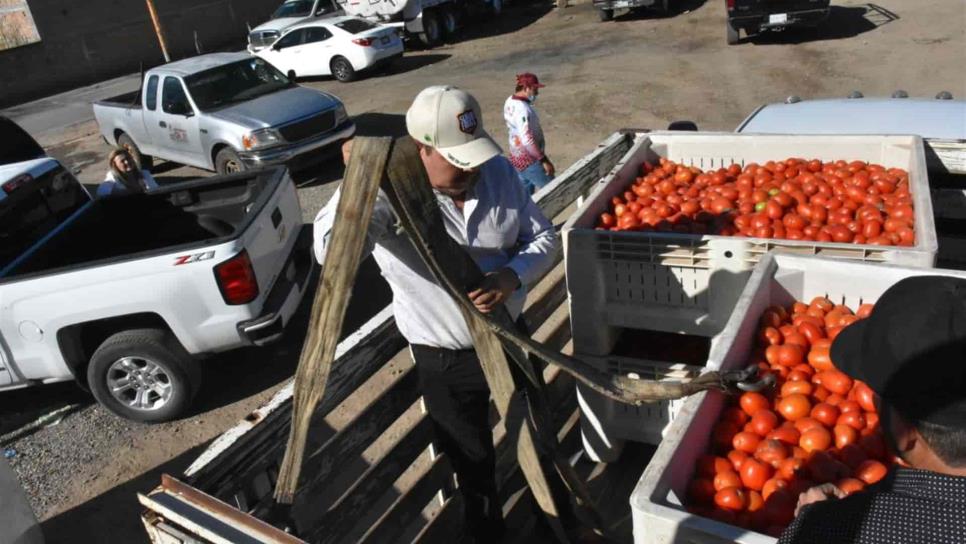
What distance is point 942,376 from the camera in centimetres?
167

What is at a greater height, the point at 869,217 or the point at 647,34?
the point at 869,217

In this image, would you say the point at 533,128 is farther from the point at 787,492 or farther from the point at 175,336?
the point at 787,492

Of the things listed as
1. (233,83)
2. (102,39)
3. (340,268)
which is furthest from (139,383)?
(102,39)

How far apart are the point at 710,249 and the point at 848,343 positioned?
1.66 m

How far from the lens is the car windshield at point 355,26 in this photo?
20.5m

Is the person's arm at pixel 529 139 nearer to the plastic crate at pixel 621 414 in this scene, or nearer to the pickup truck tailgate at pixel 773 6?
the plastic crate at pixel 621 414

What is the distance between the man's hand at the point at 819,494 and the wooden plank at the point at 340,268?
→ 149cm

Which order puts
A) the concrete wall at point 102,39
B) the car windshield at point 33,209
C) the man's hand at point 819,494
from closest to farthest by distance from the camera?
the man's hand at point 819,494, the car windshield at point 33,209, the concrete wall at point 102,39

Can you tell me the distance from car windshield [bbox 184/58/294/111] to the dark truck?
10549mm

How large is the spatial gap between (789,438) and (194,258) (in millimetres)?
4524

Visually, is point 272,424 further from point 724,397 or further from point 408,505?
point 724,397

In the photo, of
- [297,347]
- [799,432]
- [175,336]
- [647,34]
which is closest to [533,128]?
[297,347]

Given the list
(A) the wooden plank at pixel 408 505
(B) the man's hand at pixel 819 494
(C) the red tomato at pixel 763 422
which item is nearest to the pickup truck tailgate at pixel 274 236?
(A) the wooden plank at pixel 408 505

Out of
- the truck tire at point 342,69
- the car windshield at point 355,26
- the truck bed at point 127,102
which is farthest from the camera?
the truck tire at point 342,69
